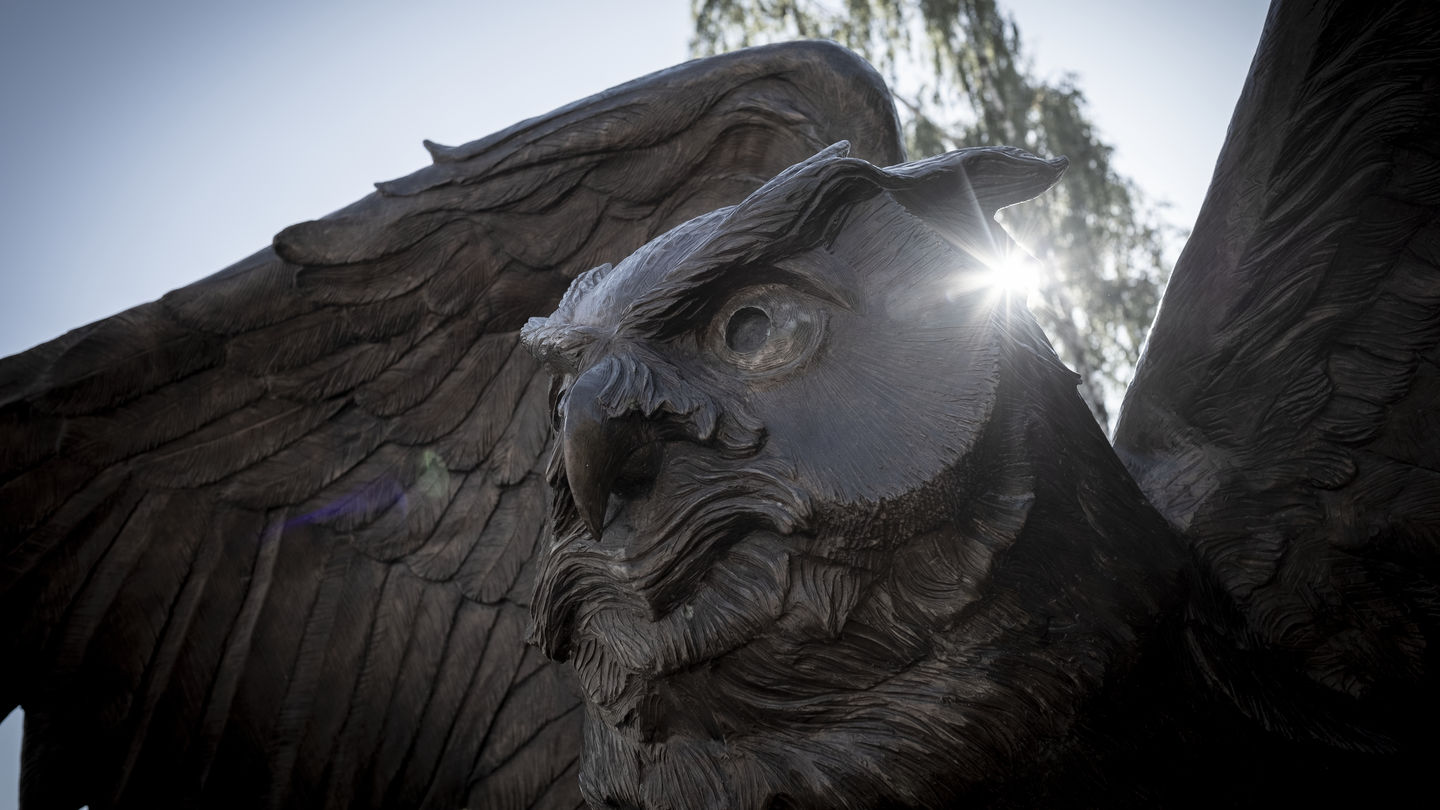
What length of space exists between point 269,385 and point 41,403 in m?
0.37

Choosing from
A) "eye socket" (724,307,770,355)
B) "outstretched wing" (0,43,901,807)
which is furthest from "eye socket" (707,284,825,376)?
"outstretched wing" (0,43,901,807)

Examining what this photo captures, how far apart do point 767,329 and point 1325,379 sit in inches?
33.1

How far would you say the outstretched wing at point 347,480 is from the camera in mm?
1676

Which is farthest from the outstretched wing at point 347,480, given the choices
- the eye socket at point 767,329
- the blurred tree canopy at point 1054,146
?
the blurred tree canopy at point 1054,146

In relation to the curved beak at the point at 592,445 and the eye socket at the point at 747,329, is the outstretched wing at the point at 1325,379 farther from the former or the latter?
the curved beak at the point at 592,445

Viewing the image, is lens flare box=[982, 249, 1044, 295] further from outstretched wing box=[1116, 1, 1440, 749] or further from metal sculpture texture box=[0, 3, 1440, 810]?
outstretched wing box=[1116, 1, 1440, 749]

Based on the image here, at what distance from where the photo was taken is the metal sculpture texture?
118 cm

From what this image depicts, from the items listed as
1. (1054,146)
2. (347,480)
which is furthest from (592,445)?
(1054,146)

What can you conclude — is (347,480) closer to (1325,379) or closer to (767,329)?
(767,329)

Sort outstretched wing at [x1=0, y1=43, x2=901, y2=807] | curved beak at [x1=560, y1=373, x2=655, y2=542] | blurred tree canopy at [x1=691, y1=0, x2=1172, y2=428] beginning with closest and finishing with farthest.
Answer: curved beak at [x1=560, y1=373, x2=655, y2=542] → outstretched wing at [x1=0, y1=43, x2=901, y2=807] → blurred tree canopy at [x1=691, y1=0, x2=1172, y2=428]

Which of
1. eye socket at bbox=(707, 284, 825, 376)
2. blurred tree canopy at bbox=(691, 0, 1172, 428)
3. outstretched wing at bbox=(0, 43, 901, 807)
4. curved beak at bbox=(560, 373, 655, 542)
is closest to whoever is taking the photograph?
curved beak at bbox=(560, 373, 655, 542)

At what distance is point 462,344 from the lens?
2.01 m

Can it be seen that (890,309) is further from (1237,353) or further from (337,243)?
(337,243)

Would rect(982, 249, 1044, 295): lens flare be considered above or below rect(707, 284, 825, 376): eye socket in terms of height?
below
